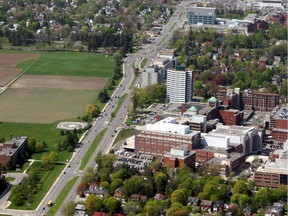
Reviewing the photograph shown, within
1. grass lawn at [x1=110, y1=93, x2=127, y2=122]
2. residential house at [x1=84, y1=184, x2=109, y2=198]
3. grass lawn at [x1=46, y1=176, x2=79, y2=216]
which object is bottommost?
grass lawn at [x1=46, y1=176, x2=79, y2=216]

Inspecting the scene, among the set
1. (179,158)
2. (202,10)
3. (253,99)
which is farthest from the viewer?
(202,10)

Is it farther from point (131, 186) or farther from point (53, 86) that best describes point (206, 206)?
point (53, 86)

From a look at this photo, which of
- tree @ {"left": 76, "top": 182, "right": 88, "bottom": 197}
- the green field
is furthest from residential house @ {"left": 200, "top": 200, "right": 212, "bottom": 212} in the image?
the green field

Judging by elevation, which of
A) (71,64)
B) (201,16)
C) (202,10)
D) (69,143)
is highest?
(202,10)

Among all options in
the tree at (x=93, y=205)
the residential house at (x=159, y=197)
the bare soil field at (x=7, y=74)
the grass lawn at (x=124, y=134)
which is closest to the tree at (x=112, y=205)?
the tree at (x=93, y=205)

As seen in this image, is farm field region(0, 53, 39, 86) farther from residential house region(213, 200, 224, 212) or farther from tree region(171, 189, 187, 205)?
residential house region(213, 200, 224, 212)

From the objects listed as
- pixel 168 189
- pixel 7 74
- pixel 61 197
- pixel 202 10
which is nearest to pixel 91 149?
pixel 61 197

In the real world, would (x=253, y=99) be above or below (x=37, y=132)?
above

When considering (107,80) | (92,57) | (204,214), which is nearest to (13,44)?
(92,57)
